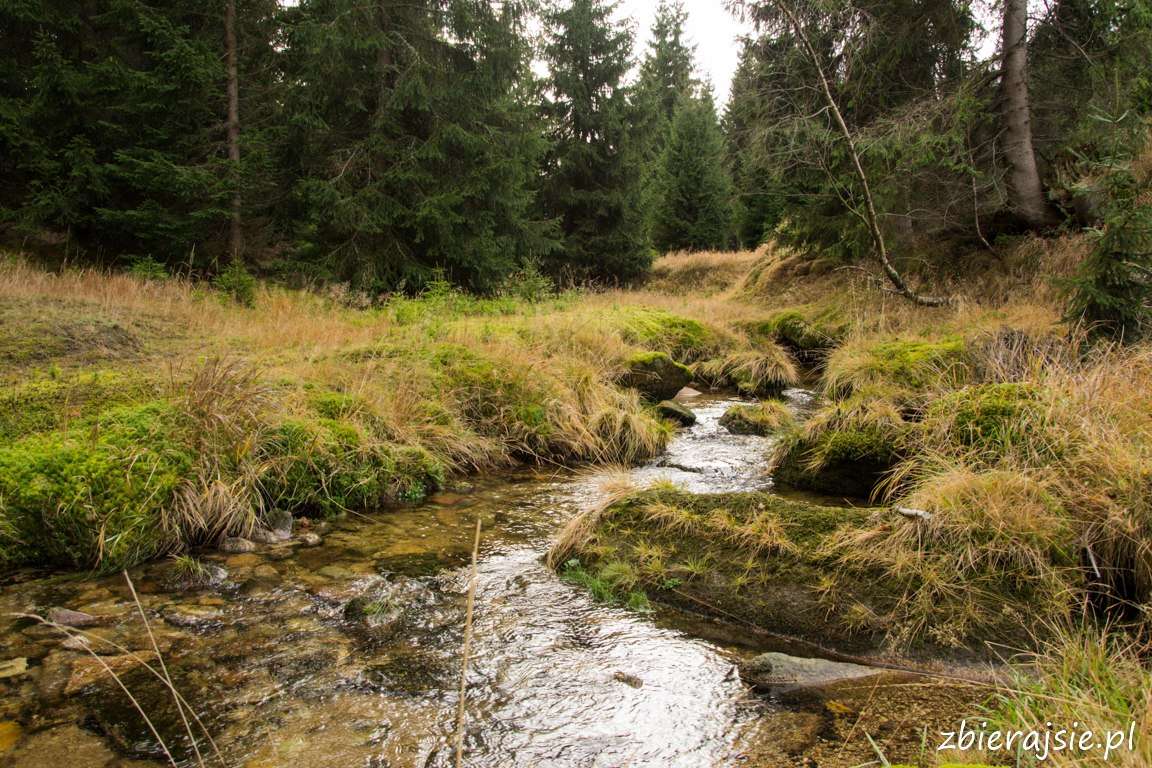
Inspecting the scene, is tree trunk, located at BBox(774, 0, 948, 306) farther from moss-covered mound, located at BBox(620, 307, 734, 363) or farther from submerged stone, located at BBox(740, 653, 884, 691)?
submerged stone, located at BBox(740, 653, 884, 691)

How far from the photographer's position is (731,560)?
3.66 m

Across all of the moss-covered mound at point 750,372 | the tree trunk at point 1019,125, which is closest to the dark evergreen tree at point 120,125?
the moss-covered mound at point 750,372

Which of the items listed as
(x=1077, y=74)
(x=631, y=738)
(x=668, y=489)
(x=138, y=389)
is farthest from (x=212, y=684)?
(x=1077, y=74)

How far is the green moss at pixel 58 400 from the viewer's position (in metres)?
4.38

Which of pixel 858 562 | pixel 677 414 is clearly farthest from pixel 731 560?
pixel 677 414

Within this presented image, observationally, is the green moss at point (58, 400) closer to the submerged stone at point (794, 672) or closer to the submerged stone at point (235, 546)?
the submerged stone at point (235, 546)

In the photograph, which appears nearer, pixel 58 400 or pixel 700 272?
pixel 58 400

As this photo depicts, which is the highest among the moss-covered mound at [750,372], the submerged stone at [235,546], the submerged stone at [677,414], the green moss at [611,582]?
the moss-covered mound at [750,372]

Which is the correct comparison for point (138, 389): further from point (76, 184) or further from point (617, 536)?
point (76, 184)

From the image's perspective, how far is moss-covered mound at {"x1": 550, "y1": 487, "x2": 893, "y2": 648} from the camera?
3246 mm

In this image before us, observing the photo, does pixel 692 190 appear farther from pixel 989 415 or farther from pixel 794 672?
pixel 794 672

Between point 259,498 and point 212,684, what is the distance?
1947mm

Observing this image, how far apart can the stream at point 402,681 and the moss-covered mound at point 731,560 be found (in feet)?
0.57

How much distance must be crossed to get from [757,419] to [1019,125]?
797cm
